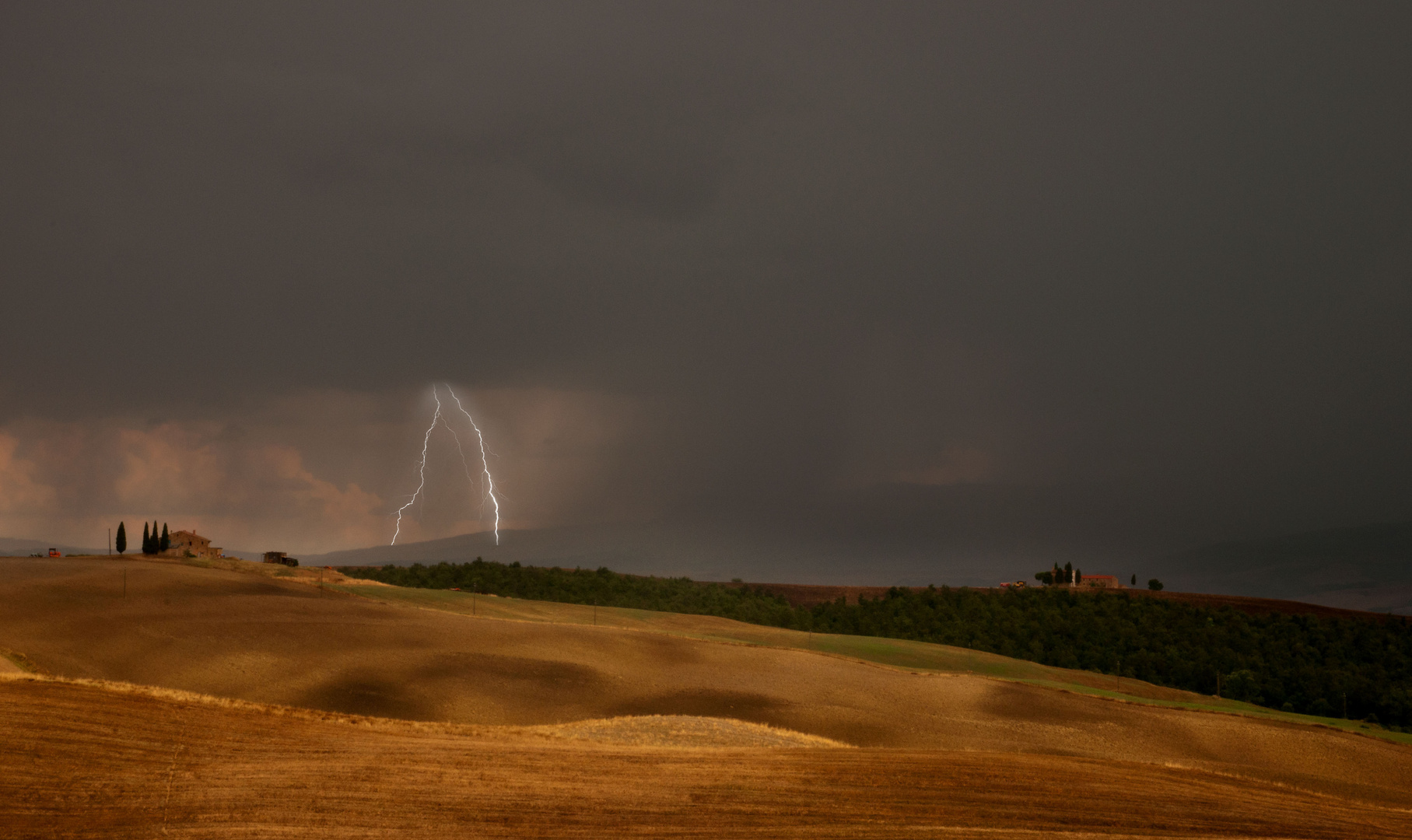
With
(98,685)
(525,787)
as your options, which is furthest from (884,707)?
(98,685)

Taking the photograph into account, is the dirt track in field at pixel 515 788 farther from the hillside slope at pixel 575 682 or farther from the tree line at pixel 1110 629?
the tree line at pixel 1110 629

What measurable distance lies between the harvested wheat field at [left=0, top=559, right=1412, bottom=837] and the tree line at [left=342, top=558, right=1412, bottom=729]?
27.2 m

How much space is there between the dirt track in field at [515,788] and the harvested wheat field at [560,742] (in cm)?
9

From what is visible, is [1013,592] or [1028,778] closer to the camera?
[1028,778]

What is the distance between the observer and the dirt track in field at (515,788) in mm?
16391

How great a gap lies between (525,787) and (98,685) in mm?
14543

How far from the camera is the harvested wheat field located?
17.3 meters

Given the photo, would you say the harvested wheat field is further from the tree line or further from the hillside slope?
the tree line

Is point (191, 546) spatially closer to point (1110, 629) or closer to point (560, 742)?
point (560, 742)

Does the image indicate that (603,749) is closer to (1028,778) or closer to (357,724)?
(357,724)

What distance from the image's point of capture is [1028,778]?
73.5ft

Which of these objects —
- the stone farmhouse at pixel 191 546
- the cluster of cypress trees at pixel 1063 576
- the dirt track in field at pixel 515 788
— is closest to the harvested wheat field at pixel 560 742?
the dirt track in field at pixel 515 788

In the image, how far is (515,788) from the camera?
18875mm

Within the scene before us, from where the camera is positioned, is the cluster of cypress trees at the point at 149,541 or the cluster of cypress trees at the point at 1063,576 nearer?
the cluster of cypress trees at the point at 149,541
